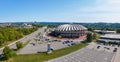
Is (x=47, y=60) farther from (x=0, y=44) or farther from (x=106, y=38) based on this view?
(x=106, y=38)

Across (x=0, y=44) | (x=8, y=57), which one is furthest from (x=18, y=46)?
(x=8, y=57)

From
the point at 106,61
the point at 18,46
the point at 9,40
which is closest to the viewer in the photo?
the point at 106,61

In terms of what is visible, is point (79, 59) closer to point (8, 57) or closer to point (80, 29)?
point (8, 57)

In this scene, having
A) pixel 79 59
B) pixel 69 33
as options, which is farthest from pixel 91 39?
pixel 79 59

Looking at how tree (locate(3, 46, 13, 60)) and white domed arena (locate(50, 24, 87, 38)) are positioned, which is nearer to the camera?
tree (locate(3, 46, 13, 60))

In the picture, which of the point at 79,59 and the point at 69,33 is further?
the point at 69,33

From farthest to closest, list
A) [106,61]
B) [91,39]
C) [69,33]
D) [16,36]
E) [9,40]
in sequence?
[69,33] → [16,36] → [9,40] → [91,39] → [106,61]

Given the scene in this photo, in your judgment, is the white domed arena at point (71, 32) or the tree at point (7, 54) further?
the white domed arena at point (71, 32)

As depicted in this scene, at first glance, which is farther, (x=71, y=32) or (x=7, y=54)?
(x=71, y=32)

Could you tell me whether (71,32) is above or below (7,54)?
above
